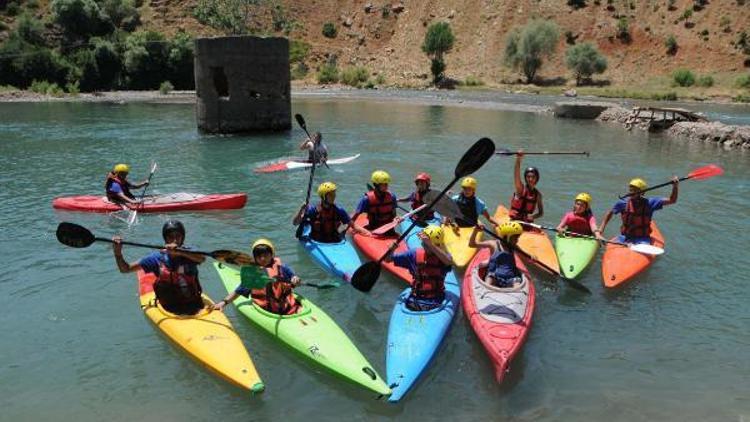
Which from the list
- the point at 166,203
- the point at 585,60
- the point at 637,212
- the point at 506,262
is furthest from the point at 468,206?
the point at 585,60

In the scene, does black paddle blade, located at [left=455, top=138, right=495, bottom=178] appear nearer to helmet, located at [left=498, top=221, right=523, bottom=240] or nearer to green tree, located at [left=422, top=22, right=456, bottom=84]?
helmet, located at [left=498, top=221, right=523, bottom=240]

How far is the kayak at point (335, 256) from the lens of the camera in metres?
8.02

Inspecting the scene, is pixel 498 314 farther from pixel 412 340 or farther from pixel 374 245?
pixel 374 245

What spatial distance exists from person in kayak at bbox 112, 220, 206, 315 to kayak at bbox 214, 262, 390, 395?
59cm

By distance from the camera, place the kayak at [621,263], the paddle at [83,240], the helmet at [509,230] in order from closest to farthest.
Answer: the paddle at [83,240] → the helmet at [509,230] → the kayak at [621,263]

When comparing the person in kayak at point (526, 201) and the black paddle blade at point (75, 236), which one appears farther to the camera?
the person in kayak at point (526, 201)

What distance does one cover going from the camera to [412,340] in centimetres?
595

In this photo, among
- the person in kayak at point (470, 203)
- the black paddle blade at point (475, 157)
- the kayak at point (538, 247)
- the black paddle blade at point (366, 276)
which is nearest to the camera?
the black paddle blade at point (366, 276)

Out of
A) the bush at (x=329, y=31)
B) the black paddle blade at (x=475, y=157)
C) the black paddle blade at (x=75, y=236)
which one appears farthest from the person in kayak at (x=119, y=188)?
the bush at (x=329, y=31)

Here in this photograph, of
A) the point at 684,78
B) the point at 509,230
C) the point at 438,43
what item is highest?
the point at 438,43

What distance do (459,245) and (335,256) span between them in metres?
1.82

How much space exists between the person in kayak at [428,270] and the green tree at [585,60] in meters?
43.8

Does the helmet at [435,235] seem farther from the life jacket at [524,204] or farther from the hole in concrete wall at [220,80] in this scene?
the hole in concrete wall at [220,80]

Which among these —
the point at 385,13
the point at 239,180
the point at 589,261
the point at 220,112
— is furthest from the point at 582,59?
the point at 589,261
